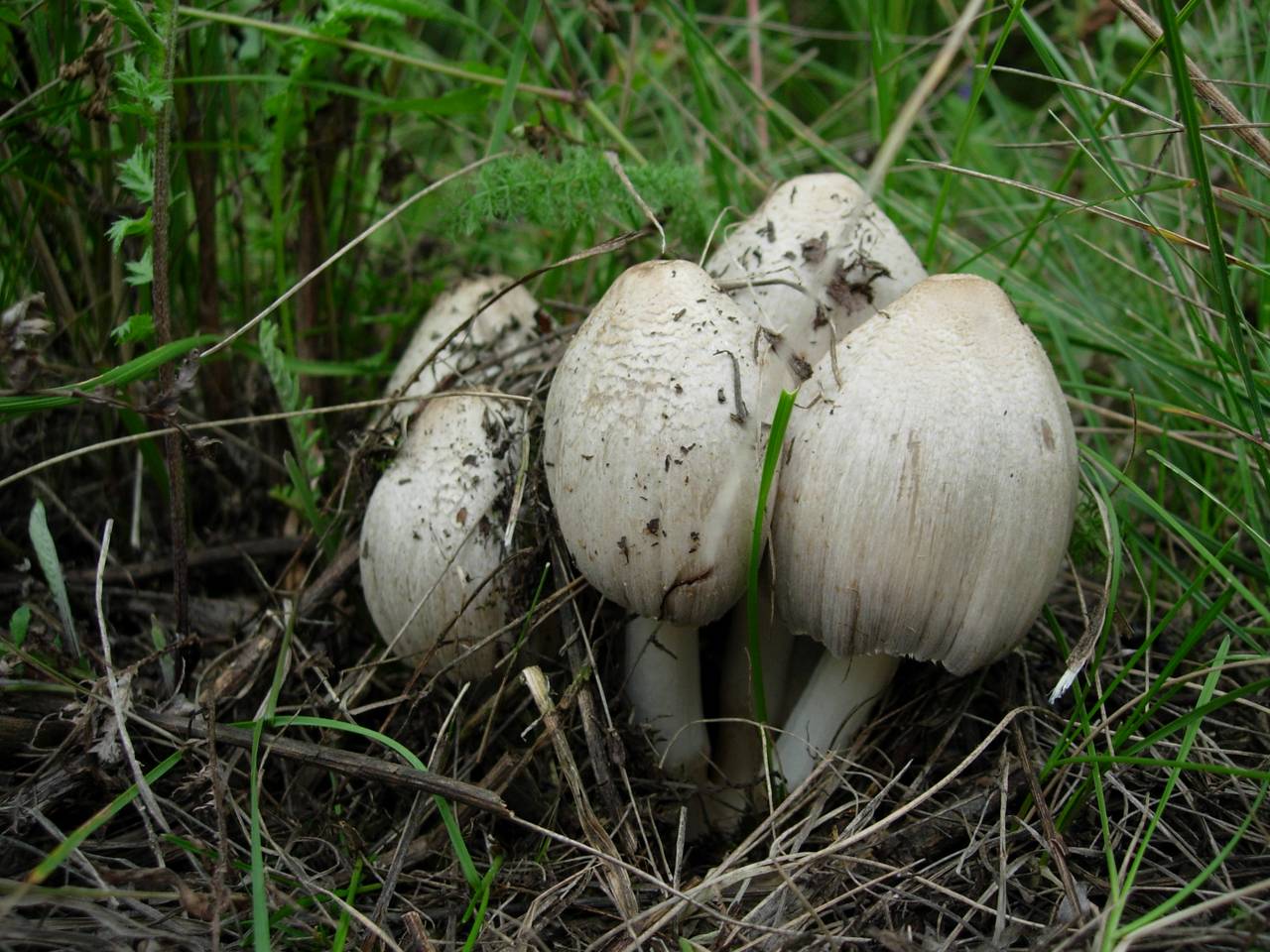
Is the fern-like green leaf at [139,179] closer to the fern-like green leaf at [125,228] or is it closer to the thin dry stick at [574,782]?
the fern-like green leaf at [125,228]

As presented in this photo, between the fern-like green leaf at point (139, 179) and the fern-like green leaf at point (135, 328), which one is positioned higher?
the fern-like green leaf at point (139, 179)

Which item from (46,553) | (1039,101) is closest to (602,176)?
(46,553)

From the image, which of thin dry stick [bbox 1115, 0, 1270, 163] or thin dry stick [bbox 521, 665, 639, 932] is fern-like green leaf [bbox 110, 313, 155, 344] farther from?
thin dry stick [bbox 1115, 0, 1270, 163]

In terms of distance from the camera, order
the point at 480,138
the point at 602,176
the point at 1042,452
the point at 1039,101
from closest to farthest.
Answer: the point at 1042,452 → the point at 602,176 → the point at 480,138 → the point at 1039,101

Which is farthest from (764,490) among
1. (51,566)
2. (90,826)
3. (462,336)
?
(51,566)

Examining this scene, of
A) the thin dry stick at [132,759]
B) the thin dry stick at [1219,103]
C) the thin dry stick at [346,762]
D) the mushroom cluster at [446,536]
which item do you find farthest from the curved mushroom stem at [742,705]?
the thin dry stick at [1219,103]

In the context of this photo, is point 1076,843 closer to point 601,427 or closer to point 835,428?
point 835,428

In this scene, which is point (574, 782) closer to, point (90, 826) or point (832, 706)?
point (832, 706)
